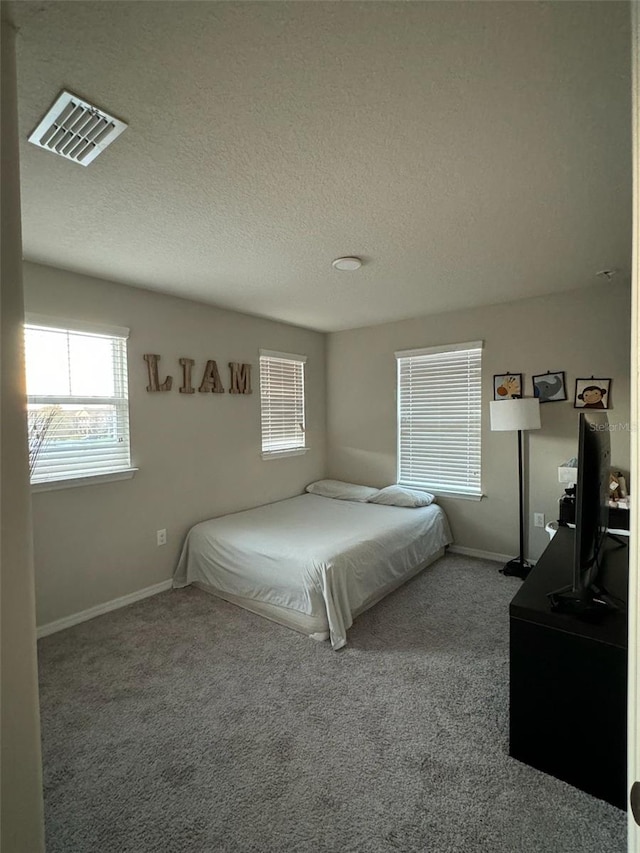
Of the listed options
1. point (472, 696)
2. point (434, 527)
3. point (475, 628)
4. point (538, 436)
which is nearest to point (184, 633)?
point (472, 696)

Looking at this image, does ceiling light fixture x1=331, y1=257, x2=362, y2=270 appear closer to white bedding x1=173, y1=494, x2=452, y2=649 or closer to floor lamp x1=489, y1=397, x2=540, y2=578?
floor lamp x1=489, y1=397, x2=540, y2=578

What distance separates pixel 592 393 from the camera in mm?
3117

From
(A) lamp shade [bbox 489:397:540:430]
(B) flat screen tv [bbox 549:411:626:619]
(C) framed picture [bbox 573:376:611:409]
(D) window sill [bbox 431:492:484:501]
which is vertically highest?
(C) framed picture [bbox 573:376:611:409]

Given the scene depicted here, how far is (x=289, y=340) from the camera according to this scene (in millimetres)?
4320

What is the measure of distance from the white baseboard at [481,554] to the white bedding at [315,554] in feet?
0.62

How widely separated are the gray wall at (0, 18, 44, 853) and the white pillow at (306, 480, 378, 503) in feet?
11.0

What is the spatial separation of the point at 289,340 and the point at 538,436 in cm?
268

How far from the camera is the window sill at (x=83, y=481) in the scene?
2.47 meters

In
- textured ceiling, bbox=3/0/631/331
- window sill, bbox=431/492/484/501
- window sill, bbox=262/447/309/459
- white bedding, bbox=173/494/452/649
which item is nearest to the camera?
textured ceiling, bbox=3/0/631/331

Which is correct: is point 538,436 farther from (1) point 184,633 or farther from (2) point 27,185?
(2) point 27,185

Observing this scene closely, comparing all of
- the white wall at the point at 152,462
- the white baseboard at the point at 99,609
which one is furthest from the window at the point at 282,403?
the white baseboard at the point at 99,609

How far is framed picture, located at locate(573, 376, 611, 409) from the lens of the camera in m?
3.07

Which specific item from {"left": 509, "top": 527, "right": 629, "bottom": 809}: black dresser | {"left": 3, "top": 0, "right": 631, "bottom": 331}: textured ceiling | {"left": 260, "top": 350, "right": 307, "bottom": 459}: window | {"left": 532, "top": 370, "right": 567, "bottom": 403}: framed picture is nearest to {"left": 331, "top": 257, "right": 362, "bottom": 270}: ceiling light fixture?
{"left": 3, "top": 0, "right": 631, "bottom": 331}: textured ceiling

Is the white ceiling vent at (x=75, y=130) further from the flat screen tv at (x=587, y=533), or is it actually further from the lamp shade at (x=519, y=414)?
the lamp shade at (x=519, y=414)
